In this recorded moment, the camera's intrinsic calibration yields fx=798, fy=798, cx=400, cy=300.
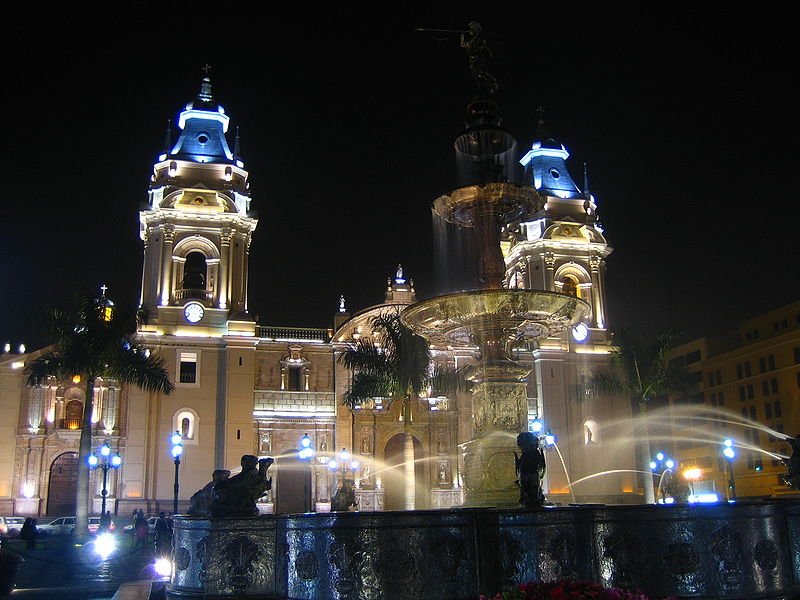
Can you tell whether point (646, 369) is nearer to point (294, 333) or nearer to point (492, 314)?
point (294, 333)

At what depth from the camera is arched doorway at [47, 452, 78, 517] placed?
3972 cm

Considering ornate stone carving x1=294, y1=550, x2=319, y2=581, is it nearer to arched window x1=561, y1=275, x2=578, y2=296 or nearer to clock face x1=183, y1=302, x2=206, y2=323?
clock face x1=183, y1=302, x2=206, y2=323

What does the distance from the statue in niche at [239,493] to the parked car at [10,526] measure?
21164 mm

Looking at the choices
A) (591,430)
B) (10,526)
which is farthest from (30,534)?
(591,430)

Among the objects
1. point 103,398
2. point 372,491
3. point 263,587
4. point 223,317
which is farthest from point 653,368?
point 263,587

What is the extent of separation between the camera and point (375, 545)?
348 inches

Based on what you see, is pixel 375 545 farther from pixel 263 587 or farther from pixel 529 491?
pixel 529 491

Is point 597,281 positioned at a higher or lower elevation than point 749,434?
higher

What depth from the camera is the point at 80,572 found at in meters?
20.4

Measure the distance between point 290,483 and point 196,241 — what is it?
44.9ft

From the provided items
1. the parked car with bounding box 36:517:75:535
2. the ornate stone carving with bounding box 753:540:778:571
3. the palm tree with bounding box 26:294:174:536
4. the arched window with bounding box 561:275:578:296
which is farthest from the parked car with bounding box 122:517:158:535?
the ornate stone carving with bounding box 753:540:778:571

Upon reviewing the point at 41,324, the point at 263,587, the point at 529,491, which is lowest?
the point at 263,587

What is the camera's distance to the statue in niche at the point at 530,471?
35.3 ft

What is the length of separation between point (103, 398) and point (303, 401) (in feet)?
33.2
